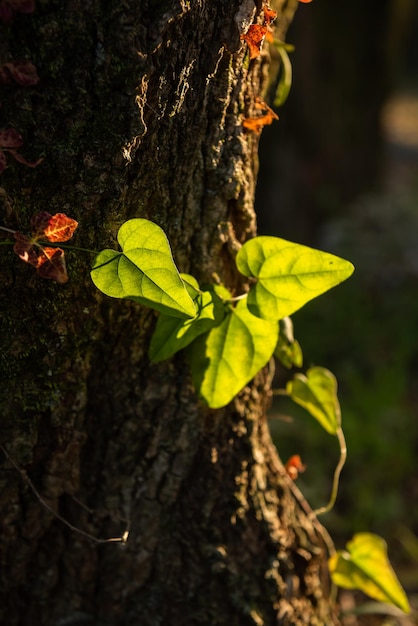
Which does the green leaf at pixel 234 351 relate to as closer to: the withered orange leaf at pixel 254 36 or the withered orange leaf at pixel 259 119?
the withered orange leaf at pixel 259 119

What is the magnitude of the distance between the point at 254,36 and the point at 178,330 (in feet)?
1.65

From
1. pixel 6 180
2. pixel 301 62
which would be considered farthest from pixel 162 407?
pixel 301 62

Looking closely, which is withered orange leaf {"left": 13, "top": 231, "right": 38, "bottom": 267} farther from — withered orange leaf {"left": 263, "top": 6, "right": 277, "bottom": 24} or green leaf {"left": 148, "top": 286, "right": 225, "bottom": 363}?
withered orange leaf {"left": 263, "top": 6, "right": 277, "bottom": 24}

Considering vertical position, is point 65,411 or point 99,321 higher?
point 99,321

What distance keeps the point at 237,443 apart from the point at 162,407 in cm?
21

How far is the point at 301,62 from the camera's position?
14.4 ft

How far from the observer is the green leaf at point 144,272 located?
35.7 inches

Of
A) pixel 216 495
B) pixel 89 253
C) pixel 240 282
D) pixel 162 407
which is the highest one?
pixel 89 253

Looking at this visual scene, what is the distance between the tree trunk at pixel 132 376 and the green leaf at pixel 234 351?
0.10 m

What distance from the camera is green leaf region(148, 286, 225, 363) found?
1.11m

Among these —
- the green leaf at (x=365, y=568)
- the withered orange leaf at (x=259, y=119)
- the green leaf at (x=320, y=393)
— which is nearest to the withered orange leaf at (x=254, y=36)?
the withered orange leaf at (x=259, y=119)

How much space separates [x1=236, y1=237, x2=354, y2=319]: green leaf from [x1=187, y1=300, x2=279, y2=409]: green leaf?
47mm

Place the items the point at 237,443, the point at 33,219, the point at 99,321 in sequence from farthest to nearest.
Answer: the point at 237,443, the point at 99,321, the point at 33,219

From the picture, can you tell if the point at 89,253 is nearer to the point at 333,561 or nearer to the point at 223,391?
the point at 223,391
